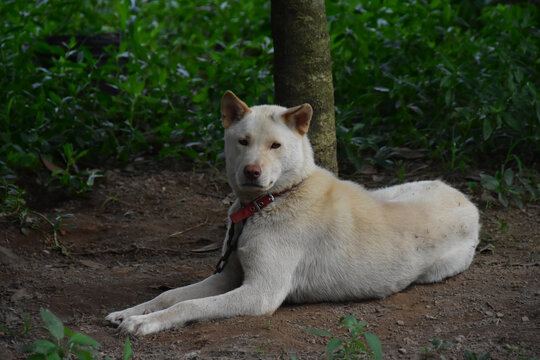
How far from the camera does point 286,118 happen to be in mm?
3900

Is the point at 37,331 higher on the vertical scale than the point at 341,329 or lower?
higher

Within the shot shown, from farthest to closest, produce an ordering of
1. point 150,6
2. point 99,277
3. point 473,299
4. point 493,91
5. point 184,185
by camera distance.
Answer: point 150,6
point 184,185
point 493,91
point 99,277
point 473,299

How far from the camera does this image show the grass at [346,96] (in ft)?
19.1

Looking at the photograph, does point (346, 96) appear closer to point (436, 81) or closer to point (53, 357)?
point (436, 81)

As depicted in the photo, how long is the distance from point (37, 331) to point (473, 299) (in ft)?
7.99

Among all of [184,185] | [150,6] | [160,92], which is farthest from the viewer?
[150,6]

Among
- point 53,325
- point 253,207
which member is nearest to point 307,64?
point 253,207

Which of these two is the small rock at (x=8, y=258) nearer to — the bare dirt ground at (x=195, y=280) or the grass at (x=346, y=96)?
the bare dirt ground at (x=195, y=280)

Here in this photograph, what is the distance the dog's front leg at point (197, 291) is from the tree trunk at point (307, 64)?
1.30 meters

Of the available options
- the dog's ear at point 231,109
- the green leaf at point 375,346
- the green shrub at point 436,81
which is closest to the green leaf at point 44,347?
the green leaf at point 375,346

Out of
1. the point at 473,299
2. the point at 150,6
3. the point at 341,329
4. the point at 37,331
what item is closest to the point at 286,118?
the point at 341,329

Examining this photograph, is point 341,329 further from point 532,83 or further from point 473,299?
point 532,83

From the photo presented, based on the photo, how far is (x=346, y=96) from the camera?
6.50m

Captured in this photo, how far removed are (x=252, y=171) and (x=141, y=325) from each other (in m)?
1.03
